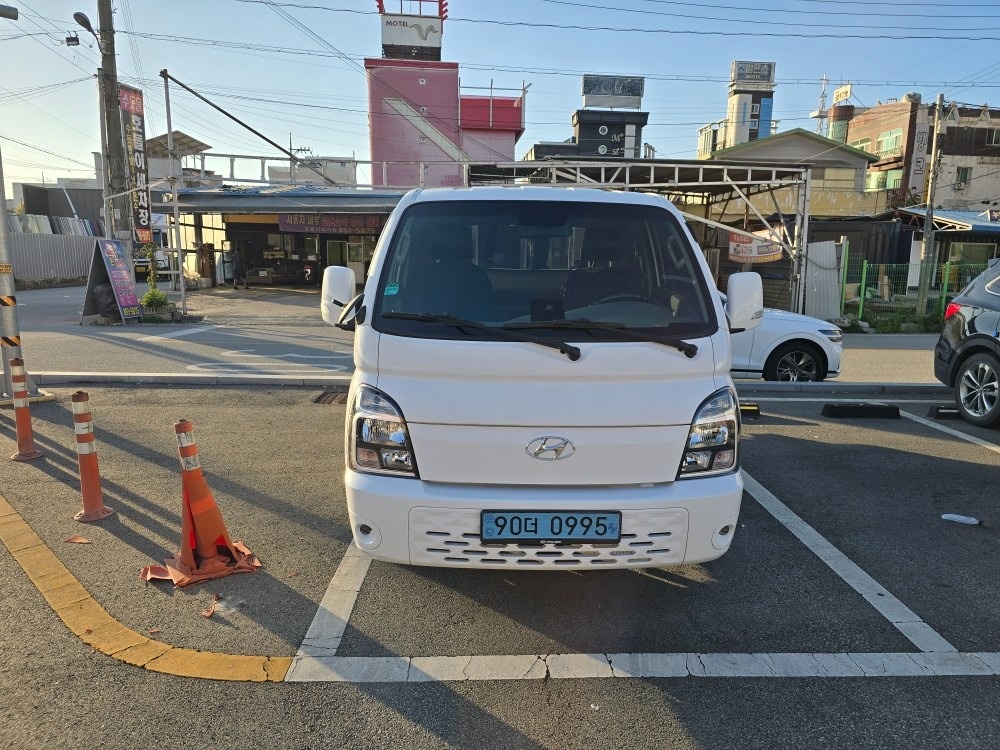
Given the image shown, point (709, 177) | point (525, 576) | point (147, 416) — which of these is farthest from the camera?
point (709, 177)

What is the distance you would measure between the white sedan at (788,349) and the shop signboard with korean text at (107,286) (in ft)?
41.8

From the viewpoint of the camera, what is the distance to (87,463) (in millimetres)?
4301

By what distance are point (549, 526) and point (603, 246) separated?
5.29 feet

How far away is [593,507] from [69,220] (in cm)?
4319

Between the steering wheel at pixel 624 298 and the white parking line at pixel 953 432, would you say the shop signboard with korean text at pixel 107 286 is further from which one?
the white parking line at pixel 953 432

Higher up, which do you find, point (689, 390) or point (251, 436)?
point (689, 390)

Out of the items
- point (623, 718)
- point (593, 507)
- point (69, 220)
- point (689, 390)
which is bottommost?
point (623, 718)

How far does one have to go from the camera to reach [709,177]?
1650 centimetres

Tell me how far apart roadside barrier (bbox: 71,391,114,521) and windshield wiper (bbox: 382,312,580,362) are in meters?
2.36

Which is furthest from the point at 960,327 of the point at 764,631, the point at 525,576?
the point at 525,576

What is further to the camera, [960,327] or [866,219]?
→ [866,219]

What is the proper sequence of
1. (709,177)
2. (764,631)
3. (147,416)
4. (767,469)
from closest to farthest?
(764,631) < (767,469) < (147,416) < (709,177)

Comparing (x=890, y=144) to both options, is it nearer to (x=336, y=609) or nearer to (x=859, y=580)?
(x=859, y=580)

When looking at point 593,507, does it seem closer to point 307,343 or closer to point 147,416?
point 147,416
